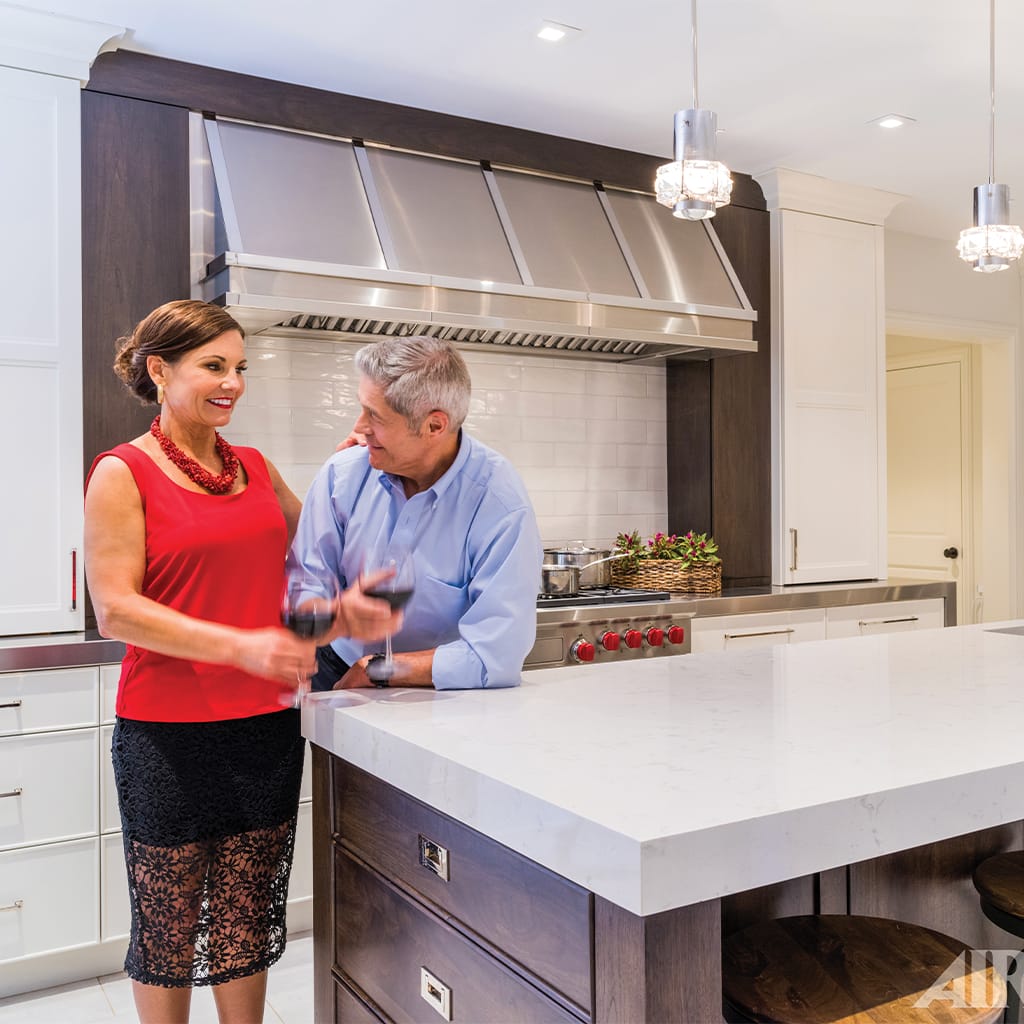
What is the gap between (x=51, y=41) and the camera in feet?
9.82

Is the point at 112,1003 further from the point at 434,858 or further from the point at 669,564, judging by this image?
the point at 669,564

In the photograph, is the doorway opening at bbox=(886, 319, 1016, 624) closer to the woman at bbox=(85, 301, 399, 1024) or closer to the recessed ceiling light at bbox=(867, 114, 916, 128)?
the recessed ceiling light at bbox=(867, 114, 916, 128)

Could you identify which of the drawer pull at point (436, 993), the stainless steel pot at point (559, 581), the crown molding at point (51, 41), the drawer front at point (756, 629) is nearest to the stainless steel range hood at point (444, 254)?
the crown molding at point (51, 41)

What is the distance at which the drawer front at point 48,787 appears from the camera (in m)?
2.76

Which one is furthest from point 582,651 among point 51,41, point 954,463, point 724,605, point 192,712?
point 954,463

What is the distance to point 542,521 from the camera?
4.32 meters

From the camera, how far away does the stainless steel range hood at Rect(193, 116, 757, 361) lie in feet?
10.7

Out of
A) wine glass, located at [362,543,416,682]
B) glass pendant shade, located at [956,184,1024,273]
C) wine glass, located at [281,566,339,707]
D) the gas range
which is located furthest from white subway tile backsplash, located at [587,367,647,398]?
wine glass, located at [281,566,339,707]

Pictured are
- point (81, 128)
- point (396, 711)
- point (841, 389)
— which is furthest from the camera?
point (841, 389)

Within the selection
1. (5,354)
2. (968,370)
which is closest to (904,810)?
(5,354)

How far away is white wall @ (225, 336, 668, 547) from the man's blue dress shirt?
1840 mm

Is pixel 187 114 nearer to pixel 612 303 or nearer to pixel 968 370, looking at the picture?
pixel 612 303

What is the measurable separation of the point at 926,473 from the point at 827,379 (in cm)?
220

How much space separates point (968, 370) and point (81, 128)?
5.19 m
